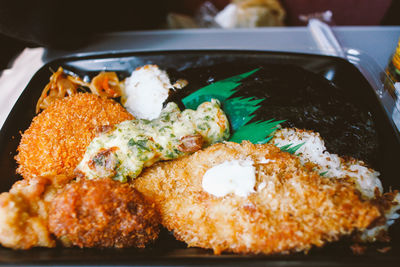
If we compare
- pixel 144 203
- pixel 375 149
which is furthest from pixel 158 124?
pixel 375 149

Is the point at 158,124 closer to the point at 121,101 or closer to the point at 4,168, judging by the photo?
the point at 121,101

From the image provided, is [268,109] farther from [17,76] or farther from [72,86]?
[17,76]

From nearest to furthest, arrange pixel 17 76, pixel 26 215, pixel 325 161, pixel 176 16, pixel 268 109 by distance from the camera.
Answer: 1. pixel 26 215
2. pixel 325 161
3. pixel 268 109
4. pixel 17 76
5. pixel 176 16

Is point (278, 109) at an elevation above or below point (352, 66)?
below

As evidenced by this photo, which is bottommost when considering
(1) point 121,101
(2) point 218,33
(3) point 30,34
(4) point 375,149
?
(4) point 375,149

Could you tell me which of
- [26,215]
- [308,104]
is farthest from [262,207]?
[26,215]

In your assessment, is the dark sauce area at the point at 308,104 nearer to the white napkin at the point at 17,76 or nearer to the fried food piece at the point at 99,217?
the fried food piece at the point at 99,217
